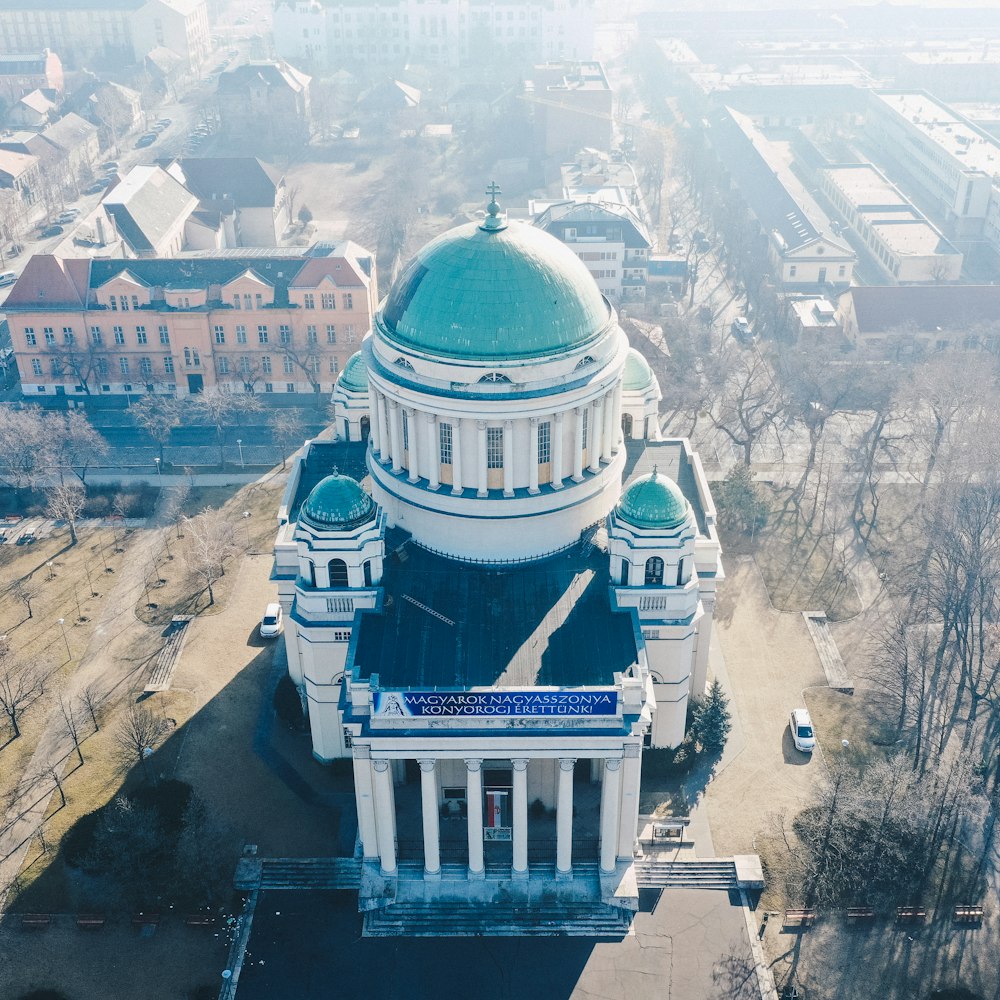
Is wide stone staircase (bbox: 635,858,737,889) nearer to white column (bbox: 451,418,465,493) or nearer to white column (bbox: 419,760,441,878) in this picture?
white column (bbox: 419,760,441,878)

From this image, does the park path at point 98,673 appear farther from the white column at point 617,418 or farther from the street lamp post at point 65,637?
the white column at point 617,418

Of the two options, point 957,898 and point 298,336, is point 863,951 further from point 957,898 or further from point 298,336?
point 298,336

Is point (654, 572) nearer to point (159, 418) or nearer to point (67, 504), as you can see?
point (67, 504)

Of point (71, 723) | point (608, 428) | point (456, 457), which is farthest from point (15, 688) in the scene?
point (608, 428)

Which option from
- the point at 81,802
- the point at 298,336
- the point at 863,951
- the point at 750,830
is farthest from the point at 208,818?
the point at 298,336

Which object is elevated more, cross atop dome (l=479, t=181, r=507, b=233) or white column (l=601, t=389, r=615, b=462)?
cross atop dome (l=479, t=181, r=507, b=233)

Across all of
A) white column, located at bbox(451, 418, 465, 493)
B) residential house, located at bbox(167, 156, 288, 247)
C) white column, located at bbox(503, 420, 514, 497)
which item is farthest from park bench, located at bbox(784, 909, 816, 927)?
residential house, located at bbox(167, 156, 288, 247)

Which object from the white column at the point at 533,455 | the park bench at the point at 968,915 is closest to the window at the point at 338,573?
the white column at the point at 533,455
